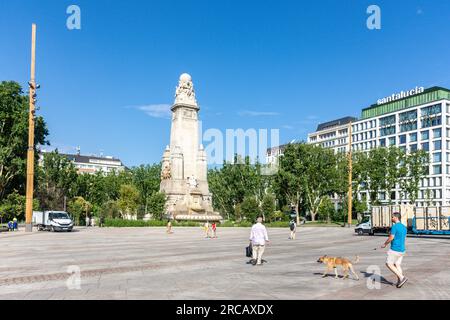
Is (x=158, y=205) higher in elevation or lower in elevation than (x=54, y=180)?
lower

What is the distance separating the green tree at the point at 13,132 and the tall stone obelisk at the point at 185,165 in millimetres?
16864

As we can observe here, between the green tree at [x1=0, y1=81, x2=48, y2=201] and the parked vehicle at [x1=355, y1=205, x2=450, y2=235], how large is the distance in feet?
125

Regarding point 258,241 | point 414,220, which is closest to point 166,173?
point 414,220

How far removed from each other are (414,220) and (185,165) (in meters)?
33.0

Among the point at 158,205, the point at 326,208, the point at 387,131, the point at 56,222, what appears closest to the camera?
the point at 56,222

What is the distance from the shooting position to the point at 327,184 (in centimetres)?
7850

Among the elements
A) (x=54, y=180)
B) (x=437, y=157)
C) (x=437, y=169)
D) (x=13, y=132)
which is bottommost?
(x=54, y=180)

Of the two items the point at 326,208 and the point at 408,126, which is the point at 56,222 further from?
the point at 408,126

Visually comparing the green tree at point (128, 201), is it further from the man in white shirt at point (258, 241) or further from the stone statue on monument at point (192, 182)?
the man in white shirt at point (258, 241)

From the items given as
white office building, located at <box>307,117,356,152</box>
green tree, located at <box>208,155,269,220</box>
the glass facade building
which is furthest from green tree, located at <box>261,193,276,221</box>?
white office building, located at <box>307,117,356,152</box>

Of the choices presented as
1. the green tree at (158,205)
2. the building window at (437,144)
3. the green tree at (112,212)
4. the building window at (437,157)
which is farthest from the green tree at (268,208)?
the building window at (437,144)

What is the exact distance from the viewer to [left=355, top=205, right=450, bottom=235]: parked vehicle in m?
35.2

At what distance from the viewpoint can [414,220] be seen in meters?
36.8
